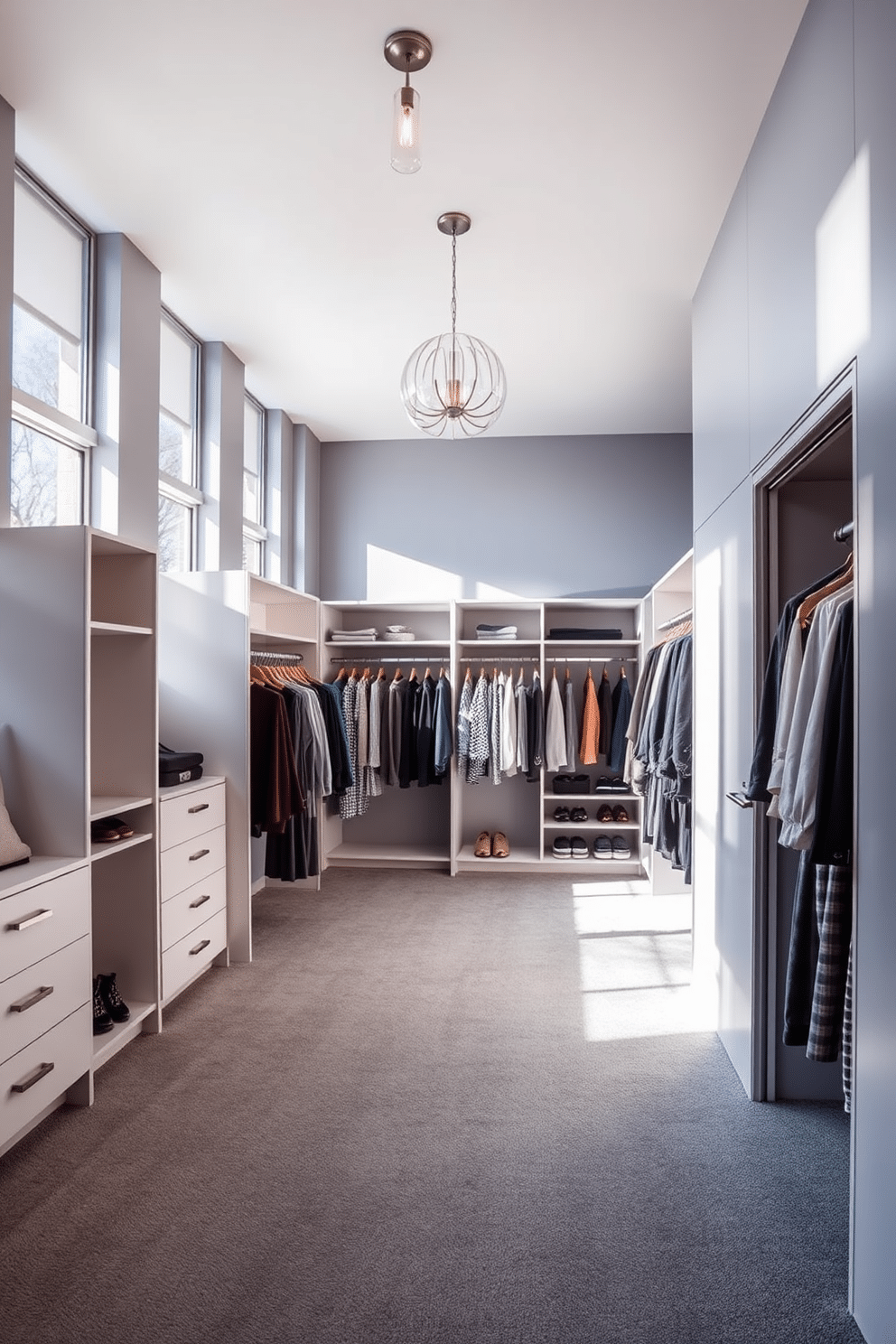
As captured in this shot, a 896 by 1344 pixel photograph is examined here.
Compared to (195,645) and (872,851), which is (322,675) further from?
(872,851)

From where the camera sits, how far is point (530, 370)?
5168 millimetres

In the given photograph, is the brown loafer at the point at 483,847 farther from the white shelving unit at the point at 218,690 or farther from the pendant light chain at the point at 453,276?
the pendant light chain at the point at 453,276

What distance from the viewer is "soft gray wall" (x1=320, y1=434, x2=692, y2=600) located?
638cm

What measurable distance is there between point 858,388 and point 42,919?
2478mm

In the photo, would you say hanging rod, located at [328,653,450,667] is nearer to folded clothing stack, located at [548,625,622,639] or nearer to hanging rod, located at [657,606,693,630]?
folded clothing stack, located at [548,625,622,639]

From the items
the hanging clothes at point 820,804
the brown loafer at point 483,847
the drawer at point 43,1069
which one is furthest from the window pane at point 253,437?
the hanging clothes at point 820,804

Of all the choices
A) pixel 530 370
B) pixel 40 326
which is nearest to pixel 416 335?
pixel 530 370

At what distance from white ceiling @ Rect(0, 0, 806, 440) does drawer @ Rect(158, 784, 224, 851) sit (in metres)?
2.35

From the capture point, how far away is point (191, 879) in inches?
141

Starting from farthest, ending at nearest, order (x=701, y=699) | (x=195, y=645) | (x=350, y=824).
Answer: (x=350, y=824) < (x=195, y=645) < (x=701, y=699)

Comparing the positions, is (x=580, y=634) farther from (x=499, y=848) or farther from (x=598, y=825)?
(x=499, y=848)

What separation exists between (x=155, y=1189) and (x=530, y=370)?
4480 millimetres

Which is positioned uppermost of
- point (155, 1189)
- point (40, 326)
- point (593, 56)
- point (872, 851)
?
point (593, 56)

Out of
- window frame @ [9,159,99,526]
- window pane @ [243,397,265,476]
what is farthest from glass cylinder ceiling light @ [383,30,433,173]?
window pane @ [243,397,265,476]
